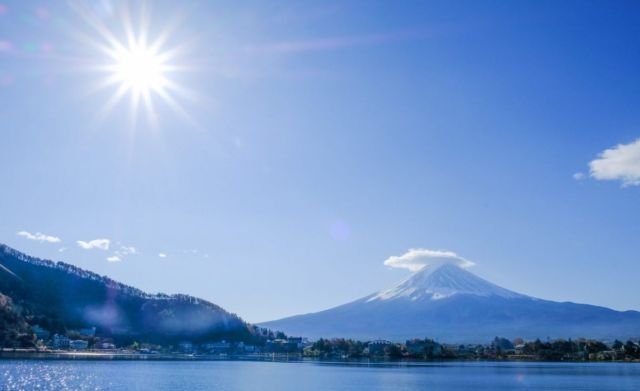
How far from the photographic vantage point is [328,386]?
4825 cm

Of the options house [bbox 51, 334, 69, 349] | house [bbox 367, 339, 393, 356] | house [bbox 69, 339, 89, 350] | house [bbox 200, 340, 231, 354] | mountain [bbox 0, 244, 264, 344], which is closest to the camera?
house [bbox 51, 334, 69, 349]

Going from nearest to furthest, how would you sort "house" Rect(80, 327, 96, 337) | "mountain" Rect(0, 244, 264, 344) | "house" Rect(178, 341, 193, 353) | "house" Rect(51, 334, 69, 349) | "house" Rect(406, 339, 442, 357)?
"house" Rect(51, 334, 69, 349)
"house" Rect(80, 327, 96, 337)
"house" Rect(406, 339, 442, 357)
"mountain" Rect(0, 244, 264, 344)
"house" Rect(178, 341, 193, 353)

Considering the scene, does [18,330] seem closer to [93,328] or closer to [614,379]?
[93,328]

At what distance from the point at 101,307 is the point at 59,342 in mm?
24707

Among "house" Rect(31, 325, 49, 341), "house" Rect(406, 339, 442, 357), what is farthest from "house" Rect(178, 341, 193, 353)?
"house" Rect(406, 339, 442, 357)

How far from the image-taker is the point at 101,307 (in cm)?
13338

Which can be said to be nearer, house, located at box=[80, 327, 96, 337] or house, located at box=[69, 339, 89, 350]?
house, located at box=[69, 339, 89, 350]

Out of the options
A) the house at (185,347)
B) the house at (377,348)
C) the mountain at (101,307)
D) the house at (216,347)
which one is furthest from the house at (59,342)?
the house at (377,348)

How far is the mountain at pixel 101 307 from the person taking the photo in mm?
121750

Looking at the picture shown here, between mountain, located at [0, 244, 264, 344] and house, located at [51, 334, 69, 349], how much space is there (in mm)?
5320

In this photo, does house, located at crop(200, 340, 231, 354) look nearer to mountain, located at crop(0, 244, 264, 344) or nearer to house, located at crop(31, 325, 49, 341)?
mountain, located at crop(0, 244, 264, 344)

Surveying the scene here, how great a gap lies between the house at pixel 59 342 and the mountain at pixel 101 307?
532 centimetres

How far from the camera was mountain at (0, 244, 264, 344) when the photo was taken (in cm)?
12175

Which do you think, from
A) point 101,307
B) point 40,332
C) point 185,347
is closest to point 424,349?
point 185,347
